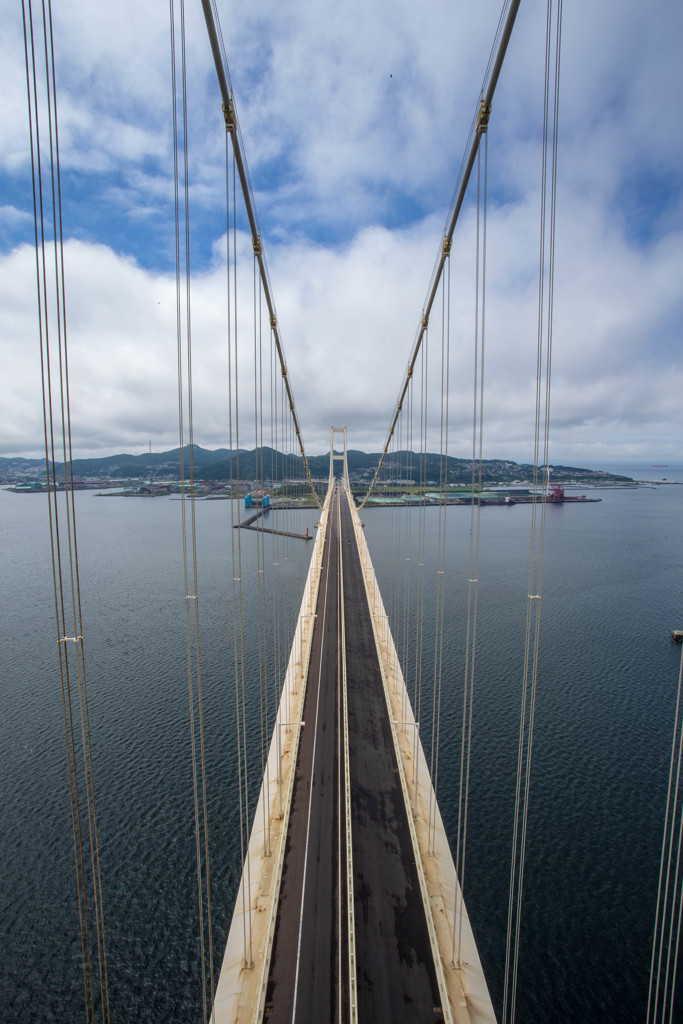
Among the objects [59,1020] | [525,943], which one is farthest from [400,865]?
[59,1020]

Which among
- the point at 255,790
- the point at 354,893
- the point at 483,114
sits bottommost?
the point at 255,790

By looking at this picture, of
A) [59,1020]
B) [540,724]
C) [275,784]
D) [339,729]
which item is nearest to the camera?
[59,1020]

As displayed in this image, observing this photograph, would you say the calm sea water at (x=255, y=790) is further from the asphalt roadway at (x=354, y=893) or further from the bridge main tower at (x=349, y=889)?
the asphalt roadway at (x=354, y=893)

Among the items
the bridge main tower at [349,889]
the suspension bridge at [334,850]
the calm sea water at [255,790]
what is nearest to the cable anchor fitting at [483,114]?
the suspension bridge at [334,850]

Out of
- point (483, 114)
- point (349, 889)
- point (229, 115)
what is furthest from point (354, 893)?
point (229, 115)

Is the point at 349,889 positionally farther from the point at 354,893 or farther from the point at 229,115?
the point at 229,115

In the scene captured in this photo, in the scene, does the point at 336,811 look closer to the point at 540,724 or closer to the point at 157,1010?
the point at 157,1010
